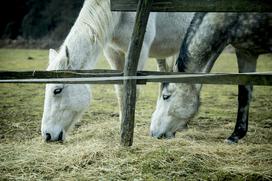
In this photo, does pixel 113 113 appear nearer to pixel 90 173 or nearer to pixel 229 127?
pixel 229 127

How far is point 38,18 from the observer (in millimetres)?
26656

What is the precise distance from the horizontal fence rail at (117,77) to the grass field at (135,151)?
743 mm

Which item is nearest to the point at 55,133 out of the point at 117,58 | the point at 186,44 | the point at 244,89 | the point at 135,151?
the point at 135,151

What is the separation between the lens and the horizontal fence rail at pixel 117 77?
3297 millimetres

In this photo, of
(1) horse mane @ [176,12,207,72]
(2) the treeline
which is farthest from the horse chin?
(2) the treeline

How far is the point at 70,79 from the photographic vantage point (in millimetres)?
3498

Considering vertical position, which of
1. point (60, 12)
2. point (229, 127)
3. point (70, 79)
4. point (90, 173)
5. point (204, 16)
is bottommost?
point (90, 173)

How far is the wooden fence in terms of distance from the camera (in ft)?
10.8

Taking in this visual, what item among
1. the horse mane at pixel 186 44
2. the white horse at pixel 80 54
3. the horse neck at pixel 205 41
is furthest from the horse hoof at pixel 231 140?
the white horse at pixel 80 54

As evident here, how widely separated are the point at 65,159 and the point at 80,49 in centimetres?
156

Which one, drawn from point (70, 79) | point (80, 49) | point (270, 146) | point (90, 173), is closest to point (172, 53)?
point (80, 49)

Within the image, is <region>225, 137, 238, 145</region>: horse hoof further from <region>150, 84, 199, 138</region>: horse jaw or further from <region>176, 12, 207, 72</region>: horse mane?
<region>176, 12, 207, 72</region>: horse mane

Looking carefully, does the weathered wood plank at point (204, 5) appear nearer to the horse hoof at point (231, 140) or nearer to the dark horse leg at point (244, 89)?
the dark horse leg at point (244, 89)

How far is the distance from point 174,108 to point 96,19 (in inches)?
61.8
